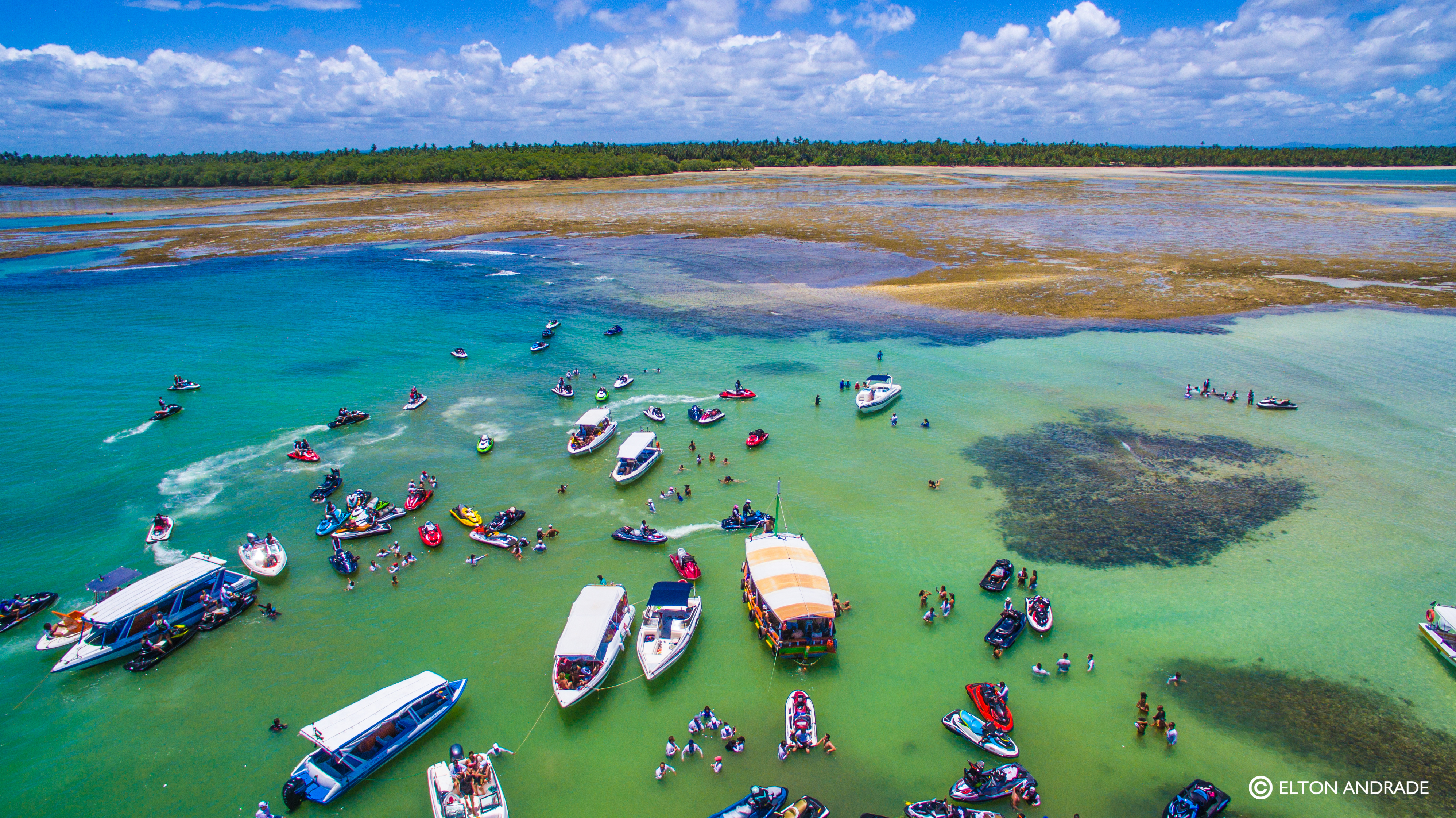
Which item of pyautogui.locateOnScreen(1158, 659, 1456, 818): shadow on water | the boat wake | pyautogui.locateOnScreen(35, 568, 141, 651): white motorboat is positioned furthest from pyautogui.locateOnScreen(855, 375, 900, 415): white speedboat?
the boat wake

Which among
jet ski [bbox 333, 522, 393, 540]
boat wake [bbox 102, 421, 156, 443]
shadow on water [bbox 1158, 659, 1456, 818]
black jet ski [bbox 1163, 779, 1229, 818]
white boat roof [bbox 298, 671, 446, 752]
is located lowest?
shadow on water [bbox 1158, 659, 1456, 818]

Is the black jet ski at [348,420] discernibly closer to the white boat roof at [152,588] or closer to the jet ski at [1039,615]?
the white boat roof at [152,588]

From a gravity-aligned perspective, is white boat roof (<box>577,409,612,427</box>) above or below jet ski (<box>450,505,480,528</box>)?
above

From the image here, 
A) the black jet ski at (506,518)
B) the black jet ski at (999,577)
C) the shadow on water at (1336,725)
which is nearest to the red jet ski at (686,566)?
the black jet ski at (506,518)

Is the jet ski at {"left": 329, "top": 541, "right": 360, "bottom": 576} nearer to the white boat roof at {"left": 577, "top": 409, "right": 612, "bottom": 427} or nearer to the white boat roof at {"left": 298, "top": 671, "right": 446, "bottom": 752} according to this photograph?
the white boat roof at {"left": 298, "top": 671, "right": 446, "bottom": 752}

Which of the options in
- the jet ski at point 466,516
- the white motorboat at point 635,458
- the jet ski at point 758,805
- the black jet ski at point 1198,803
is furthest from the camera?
the white motorboat at point 635,458
